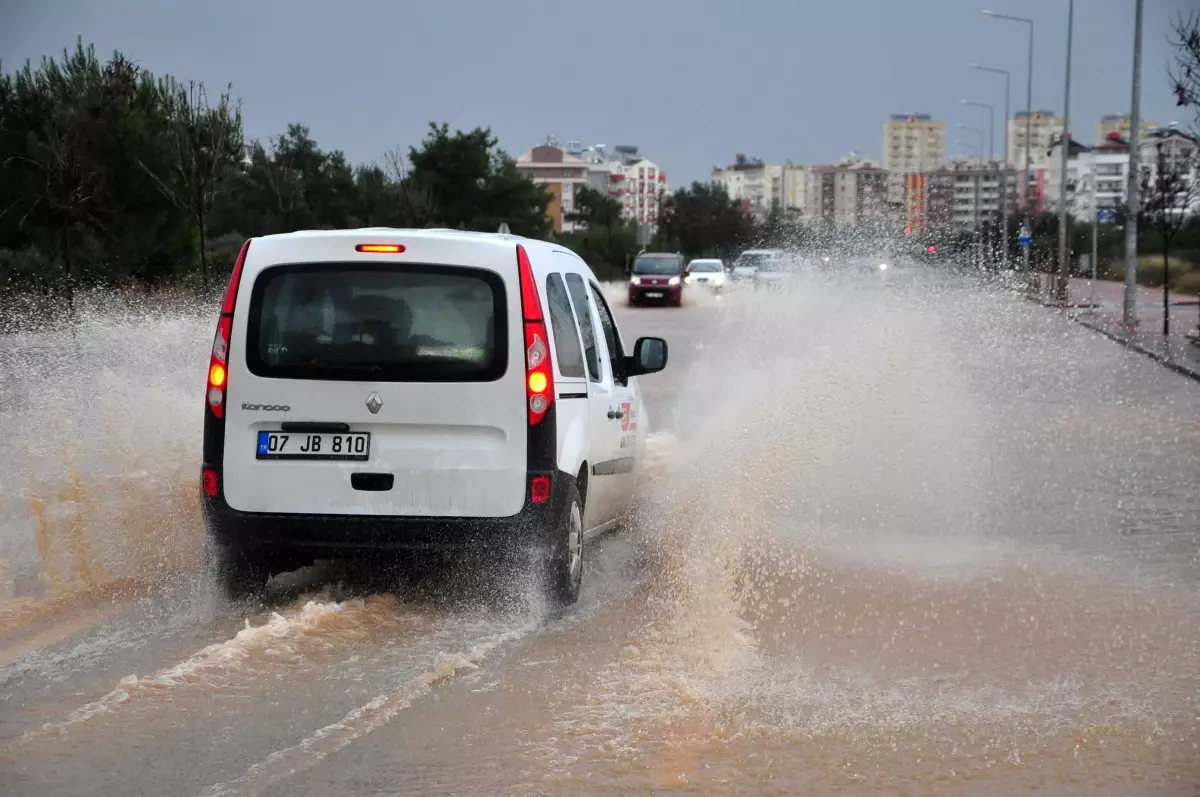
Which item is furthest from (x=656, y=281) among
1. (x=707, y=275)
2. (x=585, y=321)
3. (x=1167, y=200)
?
(x=585, y=321)

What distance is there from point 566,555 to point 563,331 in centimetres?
95

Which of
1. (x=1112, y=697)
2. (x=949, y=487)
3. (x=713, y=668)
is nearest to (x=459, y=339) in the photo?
(x=713, y=668)

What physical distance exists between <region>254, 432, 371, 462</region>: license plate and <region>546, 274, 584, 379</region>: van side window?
87 cm

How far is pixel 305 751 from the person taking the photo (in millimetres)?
4953

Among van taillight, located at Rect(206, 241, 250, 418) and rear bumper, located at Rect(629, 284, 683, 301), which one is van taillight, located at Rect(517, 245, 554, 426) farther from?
rear bumper, located at Rect(629, 284, 683, 301)

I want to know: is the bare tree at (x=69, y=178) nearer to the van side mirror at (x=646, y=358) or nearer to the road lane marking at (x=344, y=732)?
the van side mirror at (x=646, y=358)

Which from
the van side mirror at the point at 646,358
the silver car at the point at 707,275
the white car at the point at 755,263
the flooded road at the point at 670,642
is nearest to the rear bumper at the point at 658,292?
the white car at the point at 755,263

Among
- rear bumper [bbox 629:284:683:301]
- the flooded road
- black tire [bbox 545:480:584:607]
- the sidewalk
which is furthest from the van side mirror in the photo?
rear bumper [bbox 629:284:683:301]

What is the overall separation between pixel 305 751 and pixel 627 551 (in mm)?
3865

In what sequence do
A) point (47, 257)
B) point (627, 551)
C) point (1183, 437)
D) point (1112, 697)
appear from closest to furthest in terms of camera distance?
point (1112, 697)
point (627, 551)
point (1183, 437)
point (47, 257)

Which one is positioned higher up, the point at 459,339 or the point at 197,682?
the point at 459,339

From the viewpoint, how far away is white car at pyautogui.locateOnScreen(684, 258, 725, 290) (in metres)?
58.4

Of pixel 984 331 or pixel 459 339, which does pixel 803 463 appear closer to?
pixel 459 339

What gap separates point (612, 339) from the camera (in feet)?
28.3
